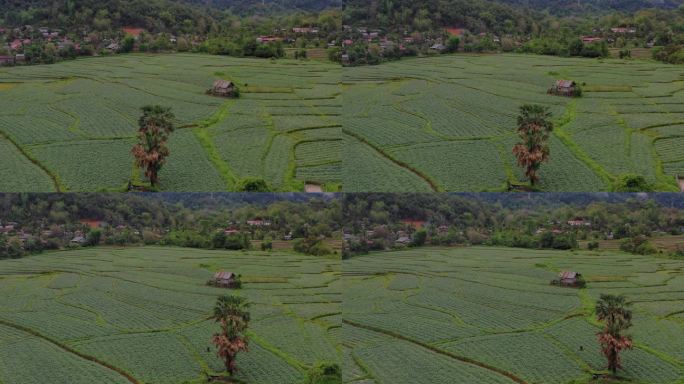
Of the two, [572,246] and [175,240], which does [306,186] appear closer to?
[175,240]

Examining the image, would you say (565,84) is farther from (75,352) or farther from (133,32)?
(75,352)

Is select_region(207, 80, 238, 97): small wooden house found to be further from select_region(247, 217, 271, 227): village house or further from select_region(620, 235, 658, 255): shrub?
select_region(620, 235, 658, 255): shrub

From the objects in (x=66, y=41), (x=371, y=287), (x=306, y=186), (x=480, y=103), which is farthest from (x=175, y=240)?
(x=480, y=103)

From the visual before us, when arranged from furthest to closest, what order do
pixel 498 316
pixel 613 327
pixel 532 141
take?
1. pixel 532 141
2. pixel 498 316
3. pixel 613 327

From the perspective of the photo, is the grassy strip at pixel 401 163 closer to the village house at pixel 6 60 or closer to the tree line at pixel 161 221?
the tree line at pixel 161 221

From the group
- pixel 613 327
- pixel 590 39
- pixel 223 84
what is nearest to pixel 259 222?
pixel 223 84

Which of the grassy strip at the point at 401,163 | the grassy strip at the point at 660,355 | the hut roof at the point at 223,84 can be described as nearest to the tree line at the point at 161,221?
the grassy strip at the point at 401,163
